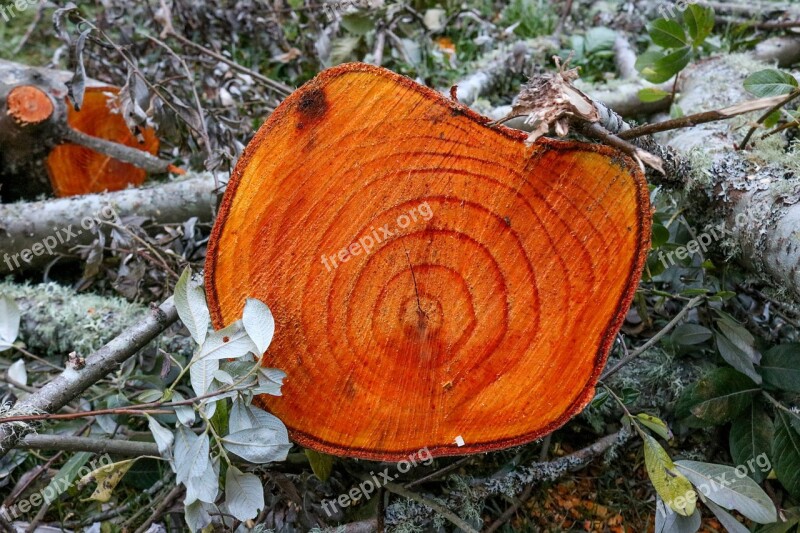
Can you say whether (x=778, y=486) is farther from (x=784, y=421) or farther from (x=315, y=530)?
(x=315, y=530)

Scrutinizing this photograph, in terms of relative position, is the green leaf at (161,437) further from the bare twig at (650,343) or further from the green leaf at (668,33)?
the green leaf at (668,33)

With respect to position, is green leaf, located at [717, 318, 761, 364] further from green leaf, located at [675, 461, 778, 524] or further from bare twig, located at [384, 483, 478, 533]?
bare twig, located at [384, 483, 478, 533]

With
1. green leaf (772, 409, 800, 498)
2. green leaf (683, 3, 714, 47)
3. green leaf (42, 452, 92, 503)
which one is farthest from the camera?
green leaf (683, 3, 714, 47)

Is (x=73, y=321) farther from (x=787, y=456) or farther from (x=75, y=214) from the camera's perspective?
(x=787, y=456)

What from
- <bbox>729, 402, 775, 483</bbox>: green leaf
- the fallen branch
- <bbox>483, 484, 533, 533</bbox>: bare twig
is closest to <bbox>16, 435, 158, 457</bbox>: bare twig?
the fallen branch

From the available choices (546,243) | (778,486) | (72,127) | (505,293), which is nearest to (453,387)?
(505,293)

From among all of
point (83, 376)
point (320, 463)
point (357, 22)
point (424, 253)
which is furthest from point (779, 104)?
point (357, 22)
